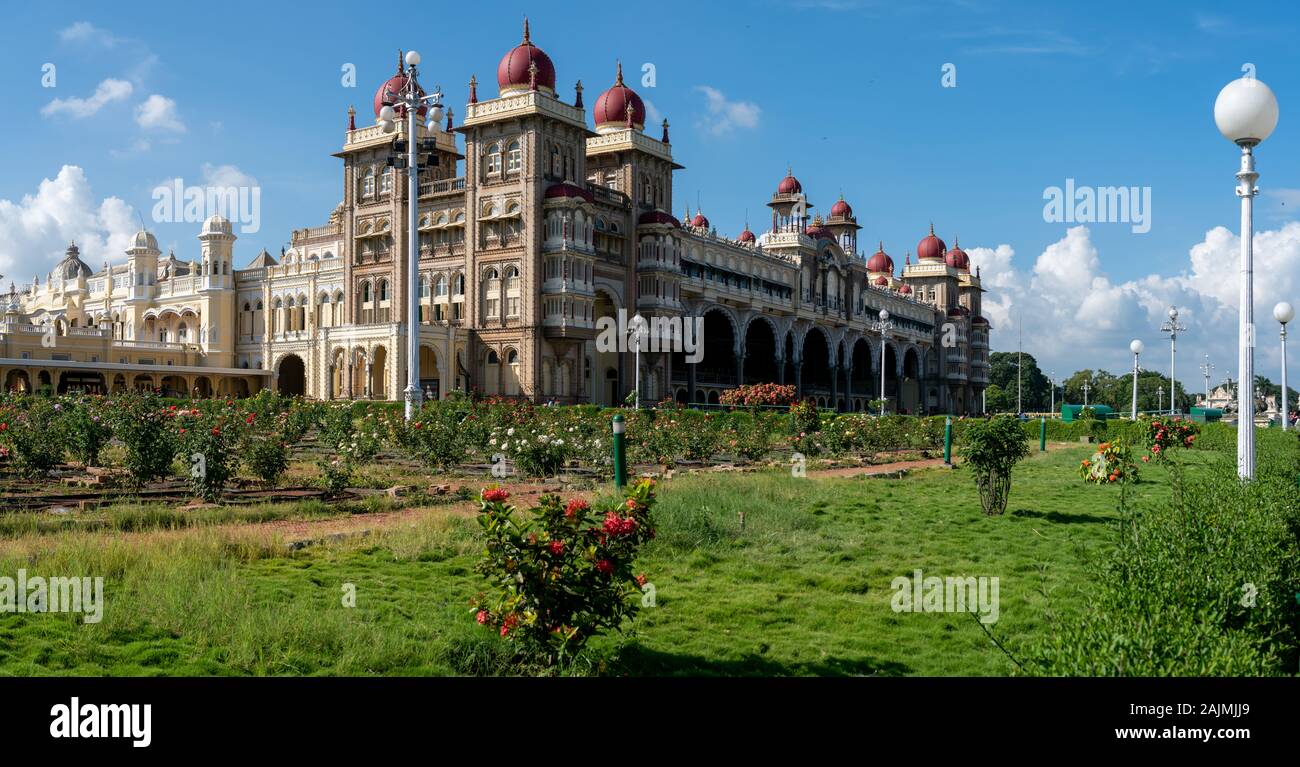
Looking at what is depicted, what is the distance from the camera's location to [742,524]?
11.3 metres

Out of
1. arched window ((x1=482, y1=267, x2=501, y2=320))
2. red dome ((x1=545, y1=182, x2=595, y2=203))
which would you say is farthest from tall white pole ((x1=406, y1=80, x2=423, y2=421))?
arched window ((x1=482, y1=267, x2=501, y2=320))

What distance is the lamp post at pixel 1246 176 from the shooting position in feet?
30.2

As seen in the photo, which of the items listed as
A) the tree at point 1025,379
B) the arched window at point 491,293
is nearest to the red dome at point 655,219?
the arched window at point 491,293

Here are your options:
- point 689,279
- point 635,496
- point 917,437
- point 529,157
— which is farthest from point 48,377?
point 635,496

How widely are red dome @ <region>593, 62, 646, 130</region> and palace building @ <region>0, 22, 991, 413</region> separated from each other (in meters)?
0.10

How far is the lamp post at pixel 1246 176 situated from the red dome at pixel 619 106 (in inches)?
1743

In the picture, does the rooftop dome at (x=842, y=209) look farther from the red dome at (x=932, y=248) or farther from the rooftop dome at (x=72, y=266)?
the rooftop dome at (x=72, y=266)

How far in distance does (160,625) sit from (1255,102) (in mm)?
11047

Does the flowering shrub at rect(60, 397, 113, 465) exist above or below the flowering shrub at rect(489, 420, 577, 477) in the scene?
above

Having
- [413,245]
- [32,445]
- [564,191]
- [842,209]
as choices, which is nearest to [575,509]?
[32,445]

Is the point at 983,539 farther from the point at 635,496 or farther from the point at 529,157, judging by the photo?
the point at 529,157

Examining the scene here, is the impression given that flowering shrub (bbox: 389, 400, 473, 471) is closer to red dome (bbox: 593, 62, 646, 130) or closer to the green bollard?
the green bollard

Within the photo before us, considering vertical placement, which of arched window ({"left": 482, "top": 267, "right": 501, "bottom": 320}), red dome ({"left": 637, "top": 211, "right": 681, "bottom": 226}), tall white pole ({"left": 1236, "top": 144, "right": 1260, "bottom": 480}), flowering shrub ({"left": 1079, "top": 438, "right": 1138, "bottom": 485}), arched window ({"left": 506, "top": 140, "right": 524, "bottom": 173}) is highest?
arched window ({"left": 506, "top": 140, "right": 524, "bottom": 173})

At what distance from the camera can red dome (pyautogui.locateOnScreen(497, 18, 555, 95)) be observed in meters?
45.5
